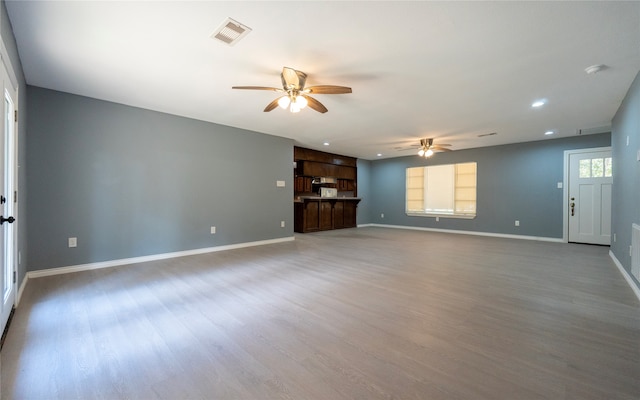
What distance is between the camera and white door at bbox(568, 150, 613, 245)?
5348mm

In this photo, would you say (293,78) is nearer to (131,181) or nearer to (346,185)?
(131,181)

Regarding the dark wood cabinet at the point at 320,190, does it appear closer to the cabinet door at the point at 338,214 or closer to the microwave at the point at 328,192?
the cabinet door at the point at 338,214

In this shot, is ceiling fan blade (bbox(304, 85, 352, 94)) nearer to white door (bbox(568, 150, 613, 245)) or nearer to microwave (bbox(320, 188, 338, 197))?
microwave (bbox(320, 188, 338, 197))

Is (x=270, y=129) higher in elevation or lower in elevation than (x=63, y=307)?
higher

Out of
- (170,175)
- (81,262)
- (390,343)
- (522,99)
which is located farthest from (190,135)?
(522,99)

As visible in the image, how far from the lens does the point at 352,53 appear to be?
2480mm

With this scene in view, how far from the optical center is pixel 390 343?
181cm

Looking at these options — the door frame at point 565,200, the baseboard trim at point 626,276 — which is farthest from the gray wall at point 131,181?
the door frame at point 565,200

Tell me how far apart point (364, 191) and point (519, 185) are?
4.37 metres

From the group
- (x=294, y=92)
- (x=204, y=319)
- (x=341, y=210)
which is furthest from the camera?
(x=341, y=210)

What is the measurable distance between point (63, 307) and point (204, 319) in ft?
4.53

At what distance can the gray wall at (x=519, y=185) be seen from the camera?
6.01 metres

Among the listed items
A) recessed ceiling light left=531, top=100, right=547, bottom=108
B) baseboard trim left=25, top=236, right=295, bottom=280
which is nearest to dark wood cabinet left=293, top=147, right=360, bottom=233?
baseboard trim left=25, top=236, right=295, bottom=280

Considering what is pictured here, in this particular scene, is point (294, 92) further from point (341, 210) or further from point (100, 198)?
point (341, 210)
